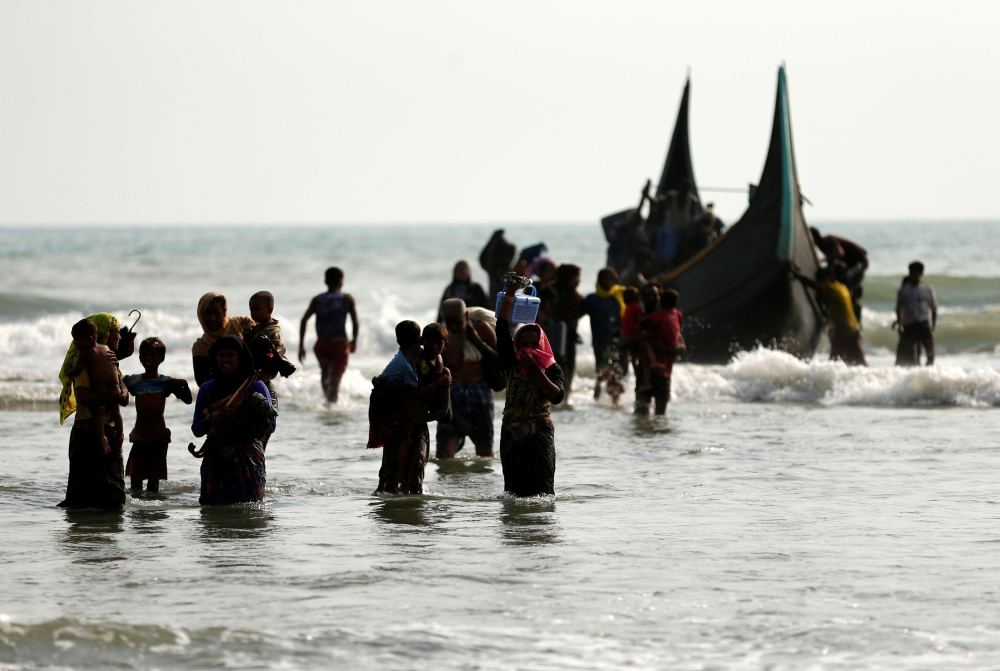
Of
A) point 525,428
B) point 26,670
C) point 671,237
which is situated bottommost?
point 26,670

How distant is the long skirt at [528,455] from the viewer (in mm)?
7883

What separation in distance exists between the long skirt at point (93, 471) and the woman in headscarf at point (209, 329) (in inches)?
22.2

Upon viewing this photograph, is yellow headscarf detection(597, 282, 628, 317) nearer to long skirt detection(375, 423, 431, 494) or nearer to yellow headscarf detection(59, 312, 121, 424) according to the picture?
long skirt detection(375, 423, 431, 494)

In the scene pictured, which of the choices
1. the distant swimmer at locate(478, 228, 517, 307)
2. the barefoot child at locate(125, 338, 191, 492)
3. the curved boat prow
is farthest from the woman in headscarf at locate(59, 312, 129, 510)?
the curved boat prow

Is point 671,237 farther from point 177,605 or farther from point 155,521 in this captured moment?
point 177,605

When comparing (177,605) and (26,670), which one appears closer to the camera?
(26,670)

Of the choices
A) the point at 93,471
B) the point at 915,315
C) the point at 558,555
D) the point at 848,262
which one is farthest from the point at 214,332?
the point at 915,315

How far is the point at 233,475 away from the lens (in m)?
7.59

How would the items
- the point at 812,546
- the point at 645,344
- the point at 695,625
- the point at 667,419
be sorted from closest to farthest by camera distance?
the point at 695,625 → the point at 812,546 → the point at 645,344 → the point at 667,419

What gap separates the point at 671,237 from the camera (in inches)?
819

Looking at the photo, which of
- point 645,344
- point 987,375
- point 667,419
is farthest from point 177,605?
point 987,375

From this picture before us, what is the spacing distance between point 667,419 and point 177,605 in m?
8.12

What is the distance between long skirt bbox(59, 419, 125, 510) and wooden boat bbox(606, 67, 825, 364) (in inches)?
477

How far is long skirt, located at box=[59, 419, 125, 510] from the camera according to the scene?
25.1 feet
